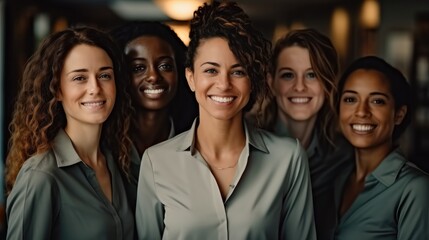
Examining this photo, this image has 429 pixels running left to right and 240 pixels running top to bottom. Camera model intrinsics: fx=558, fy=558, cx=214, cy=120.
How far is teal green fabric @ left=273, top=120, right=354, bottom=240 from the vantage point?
7.06 feet

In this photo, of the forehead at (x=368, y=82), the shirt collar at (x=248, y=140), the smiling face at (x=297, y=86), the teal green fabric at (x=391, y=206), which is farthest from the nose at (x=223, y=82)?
the teal green fabric at (x=391, y=206)

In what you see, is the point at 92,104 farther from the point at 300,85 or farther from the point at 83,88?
the point at 300,85

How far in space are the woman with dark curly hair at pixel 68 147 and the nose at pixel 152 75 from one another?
4.1 inches

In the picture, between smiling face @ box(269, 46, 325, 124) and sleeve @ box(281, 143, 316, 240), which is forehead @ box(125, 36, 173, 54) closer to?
smiling face @ box(269, 46, 325, 124)

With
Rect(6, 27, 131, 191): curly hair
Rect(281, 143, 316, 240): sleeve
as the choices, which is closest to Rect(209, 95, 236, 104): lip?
Rect(281, 143, 316, 240): sleeve

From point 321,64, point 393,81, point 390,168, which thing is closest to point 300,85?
point 321,64

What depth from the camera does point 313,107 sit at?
7.22 ft

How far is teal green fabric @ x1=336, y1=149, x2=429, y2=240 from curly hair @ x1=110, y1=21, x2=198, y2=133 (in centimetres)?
72

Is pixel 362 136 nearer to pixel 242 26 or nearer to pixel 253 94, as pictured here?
pixel 253 94

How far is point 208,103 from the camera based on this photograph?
1.82 metres

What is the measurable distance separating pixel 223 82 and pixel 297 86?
0.49 metres

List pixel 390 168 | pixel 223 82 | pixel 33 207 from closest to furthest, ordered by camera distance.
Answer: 1. pixel 33 207
2. pixel 223 82
3. pixel 390 168

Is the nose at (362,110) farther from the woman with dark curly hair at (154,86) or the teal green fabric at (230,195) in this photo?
the woman with dark curly hair at (154,86)

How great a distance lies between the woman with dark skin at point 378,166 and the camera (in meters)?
1.93
